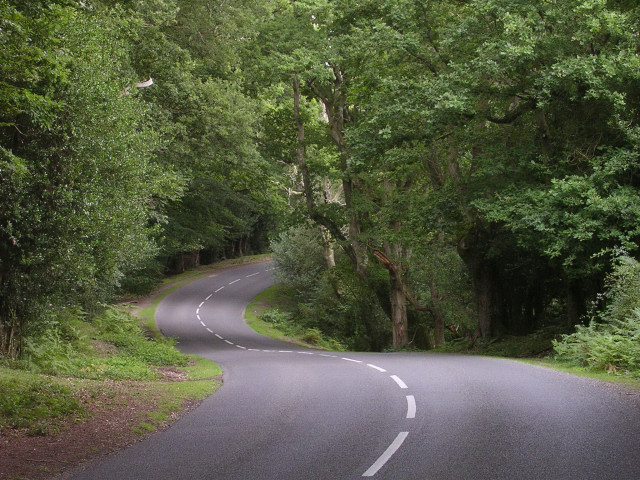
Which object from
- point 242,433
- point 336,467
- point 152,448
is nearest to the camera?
point 336,467

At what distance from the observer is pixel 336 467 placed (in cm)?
710

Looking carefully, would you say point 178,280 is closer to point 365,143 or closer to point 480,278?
point 480,278

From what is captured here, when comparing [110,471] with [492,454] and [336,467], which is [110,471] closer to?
[336,467]

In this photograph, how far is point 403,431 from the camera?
8594mm

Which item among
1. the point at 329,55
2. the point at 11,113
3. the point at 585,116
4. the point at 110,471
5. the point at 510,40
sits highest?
the point at 329,55

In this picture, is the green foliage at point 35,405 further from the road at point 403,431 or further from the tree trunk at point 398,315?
the tree trunk at point 398,315

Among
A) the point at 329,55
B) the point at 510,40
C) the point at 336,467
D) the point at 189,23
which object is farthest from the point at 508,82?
the point at 336,467

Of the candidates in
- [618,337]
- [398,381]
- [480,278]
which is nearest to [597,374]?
[618,337]

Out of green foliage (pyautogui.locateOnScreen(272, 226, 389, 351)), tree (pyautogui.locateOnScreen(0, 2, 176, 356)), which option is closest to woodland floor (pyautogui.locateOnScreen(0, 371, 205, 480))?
tree (pyautogui.locateOnScreen(0, 2, 176, 356))

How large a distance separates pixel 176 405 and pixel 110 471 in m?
4.19

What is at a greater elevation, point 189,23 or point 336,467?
point 189,23

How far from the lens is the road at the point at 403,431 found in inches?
274

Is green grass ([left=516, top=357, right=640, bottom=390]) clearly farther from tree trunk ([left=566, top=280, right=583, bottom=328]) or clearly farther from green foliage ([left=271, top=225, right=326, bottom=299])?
green foliage ([left=271, top=225, right=326, bottom=299])

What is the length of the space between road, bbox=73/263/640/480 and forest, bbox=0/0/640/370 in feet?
13.7
